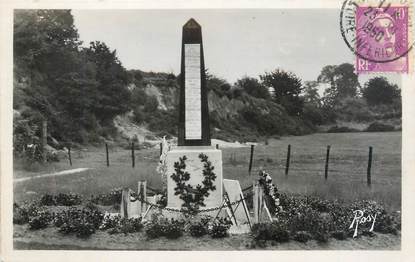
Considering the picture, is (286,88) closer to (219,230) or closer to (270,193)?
(270,193)

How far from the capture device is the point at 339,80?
1359 centimetres

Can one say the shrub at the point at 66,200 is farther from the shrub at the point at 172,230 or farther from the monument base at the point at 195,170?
the shrub at the point at 172,230

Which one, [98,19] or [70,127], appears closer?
[98,19]

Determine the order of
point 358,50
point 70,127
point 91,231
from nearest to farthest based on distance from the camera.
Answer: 1. point 91,231
2. point 358,50
3. point 70,127

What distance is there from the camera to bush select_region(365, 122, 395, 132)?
42.7 feet

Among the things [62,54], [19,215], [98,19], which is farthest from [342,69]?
[19,215]

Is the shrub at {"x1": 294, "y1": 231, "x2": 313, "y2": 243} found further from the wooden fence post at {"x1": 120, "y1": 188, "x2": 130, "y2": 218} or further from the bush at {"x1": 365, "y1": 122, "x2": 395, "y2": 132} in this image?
the bush at {"x1": 365, "y1": 122, "x2": 395, "y2": 132}

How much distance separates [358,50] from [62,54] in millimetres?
8007

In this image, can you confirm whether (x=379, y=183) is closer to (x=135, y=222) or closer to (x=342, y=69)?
(x=342, y=69)

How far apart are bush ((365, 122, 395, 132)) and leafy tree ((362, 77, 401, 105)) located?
0.67 meters

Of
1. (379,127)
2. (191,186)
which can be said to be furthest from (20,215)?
(379,127)

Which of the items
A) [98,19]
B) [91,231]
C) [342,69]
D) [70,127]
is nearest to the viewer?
[91,231]

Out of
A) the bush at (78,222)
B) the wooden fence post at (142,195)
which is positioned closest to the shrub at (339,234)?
the wooden fence post at (142,195)

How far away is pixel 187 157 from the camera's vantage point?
30.2 feet
